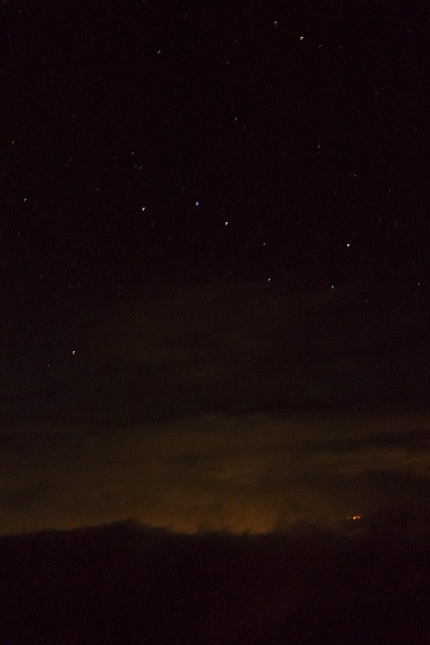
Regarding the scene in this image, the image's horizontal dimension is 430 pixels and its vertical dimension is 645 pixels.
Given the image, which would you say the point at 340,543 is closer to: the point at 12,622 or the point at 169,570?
the point at 169,570

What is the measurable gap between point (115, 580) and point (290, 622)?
8.94 metres

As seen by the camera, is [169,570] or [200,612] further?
[169,570]

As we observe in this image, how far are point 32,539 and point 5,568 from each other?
68.8 inches

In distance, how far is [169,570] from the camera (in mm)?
30203

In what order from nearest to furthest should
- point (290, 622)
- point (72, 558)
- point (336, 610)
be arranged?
point (290, 622), point (336, 610), point (72, 558)

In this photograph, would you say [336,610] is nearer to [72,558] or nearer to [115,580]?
[115,580]

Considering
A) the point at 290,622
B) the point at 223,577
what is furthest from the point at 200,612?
the point at 223,577

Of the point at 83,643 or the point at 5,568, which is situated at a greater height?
the point at 5,568

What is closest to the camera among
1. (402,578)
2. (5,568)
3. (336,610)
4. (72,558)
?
(336,610)

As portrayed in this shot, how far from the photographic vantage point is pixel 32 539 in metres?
31.2

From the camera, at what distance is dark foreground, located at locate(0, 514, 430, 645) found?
21234mm

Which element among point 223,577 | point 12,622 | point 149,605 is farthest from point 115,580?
point 12,622

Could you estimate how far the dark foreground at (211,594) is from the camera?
21234mm

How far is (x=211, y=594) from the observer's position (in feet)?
85.3
